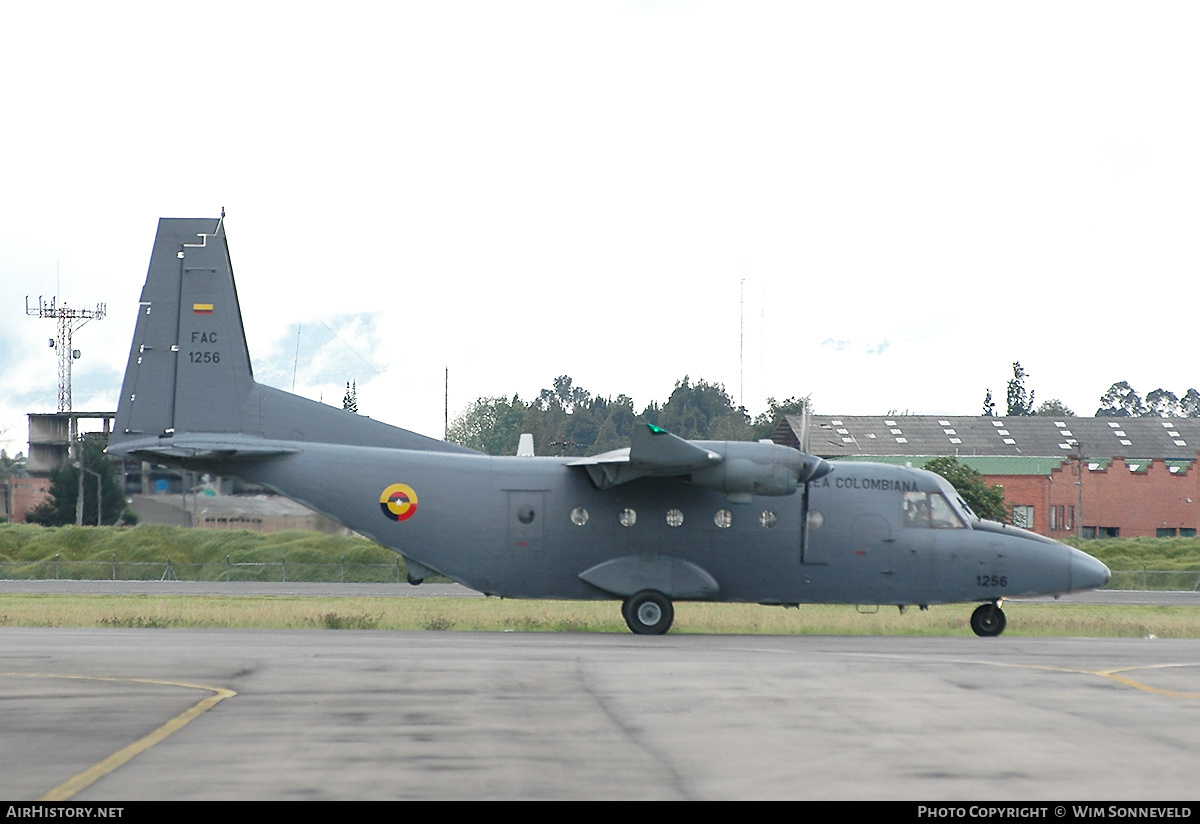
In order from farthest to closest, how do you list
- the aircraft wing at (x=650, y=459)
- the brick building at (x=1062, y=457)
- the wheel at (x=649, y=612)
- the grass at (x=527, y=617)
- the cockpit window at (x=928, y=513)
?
the brick building at (x=1062, y=457), the grass at (x=527, y=617), the cockpit window at (x=928, y=513), the wheel at (x=649, y=612), the aircraft wing at (x=650, y=459)

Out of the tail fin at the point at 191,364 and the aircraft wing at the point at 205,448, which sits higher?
the tail fin at the point at 191,364

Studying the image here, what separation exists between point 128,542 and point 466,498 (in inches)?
1460

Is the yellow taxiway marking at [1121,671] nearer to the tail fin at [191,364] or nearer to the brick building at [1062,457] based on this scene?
the tail fin at [191,364]

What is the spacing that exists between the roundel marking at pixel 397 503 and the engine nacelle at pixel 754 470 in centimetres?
580

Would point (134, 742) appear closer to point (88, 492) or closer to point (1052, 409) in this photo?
point (88, 492)

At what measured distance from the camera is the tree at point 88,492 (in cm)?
7806

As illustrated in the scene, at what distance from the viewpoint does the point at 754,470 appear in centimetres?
2409

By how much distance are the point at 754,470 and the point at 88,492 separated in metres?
65.6

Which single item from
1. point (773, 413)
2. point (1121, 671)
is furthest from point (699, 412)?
point (1121, 671)

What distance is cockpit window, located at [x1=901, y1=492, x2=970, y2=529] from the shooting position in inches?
1022

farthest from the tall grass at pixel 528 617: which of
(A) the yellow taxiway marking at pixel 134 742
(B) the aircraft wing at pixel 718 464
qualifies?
(A) the yellow taxiway marking at pixel 134 742

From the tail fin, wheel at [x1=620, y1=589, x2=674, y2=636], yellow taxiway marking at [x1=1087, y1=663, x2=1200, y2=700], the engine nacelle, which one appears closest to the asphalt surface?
the tail fin

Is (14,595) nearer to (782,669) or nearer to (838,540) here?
(838,540)

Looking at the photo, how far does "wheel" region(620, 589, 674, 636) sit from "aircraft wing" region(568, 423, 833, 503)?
8.22ft
